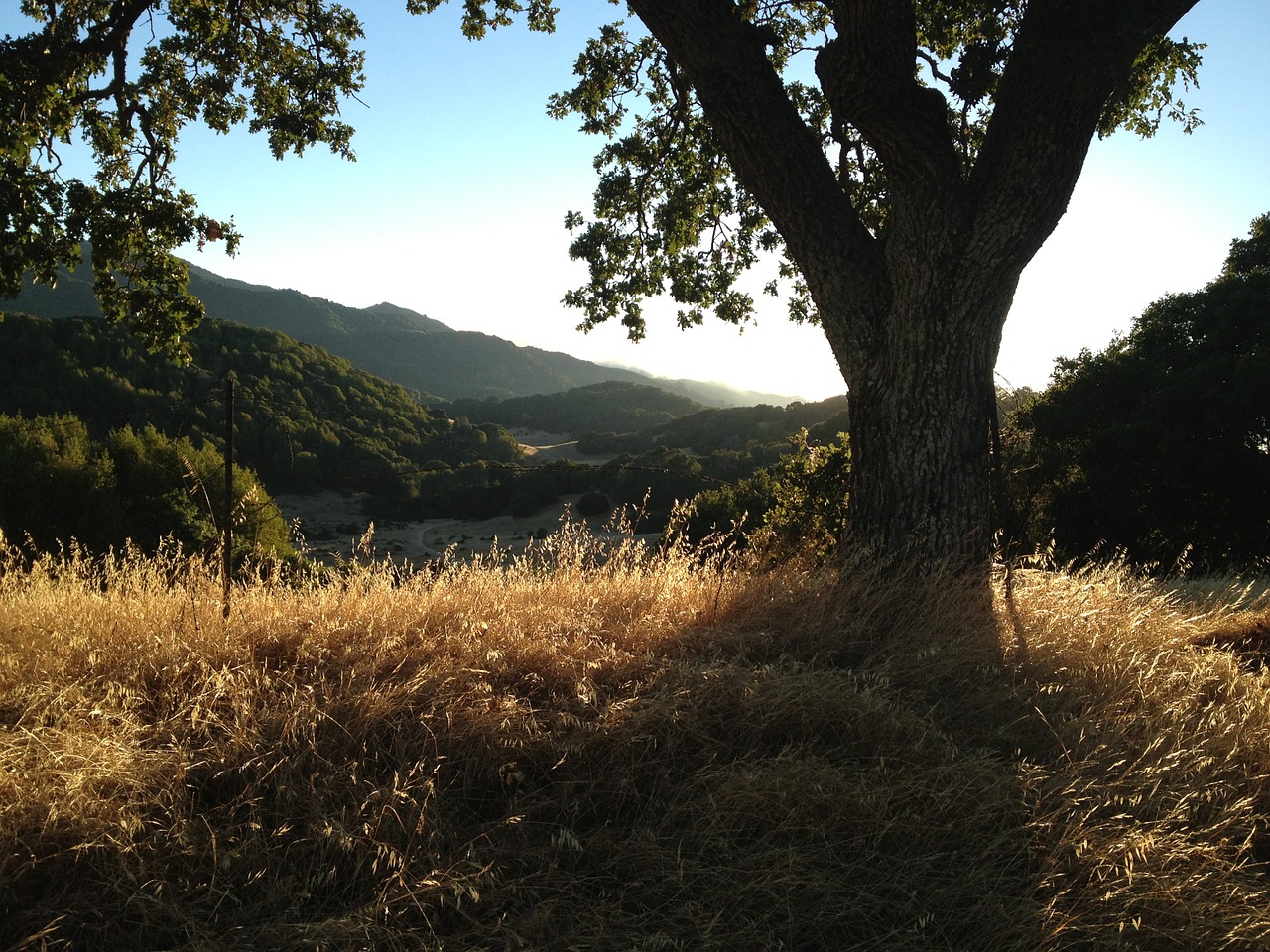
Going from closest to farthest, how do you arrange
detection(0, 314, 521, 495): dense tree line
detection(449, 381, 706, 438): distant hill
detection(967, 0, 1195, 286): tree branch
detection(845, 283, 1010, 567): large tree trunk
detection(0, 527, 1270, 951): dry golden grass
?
1. detection(0, 527, 1270, 951): dry golden grass
2. detection(967, 0, 1195, 286): tree branch
3. detection(845, 283, 1010, 567): large tree trunk
4. detection(0, 314, 521, 495): dense tree line
5. detection(449, 381, 706, 438): distant hill

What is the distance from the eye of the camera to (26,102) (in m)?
6.15

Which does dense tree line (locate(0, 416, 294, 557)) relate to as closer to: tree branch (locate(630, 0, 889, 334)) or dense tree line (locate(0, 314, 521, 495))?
dense tree line (locate(0, 314, 521, 495))

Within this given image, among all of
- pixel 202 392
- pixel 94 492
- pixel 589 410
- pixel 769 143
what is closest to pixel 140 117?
pixel 769 143

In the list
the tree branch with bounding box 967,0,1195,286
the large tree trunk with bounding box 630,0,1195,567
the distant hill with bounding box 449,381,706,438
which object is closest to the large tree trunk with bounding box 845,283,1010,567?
the large tree trunk with bounding box 630,0,1195,567

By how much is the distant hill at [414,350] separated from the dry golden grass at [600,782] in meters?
141

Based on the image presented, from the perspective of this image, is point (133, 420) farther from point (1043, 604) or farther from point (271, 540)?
point (1043, 604)

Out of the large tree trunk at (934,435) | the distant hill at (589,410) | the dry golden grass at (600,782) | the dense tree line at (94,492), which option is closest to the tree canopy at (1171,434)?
the large tree trunk at (934,435)

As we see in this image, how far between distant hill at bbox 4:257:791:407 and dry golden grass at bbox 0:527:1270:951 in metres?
141

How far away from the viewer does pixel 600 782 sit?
8.98ft

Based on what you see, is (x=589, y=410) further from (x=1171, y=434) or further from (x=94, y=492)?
(x=1171, y=434)

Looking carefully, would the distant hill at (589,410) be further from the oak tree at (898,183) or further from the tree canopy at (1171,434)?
the oak tree at (898,183)

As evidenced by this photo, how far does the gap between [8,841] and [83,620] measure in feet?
5.79

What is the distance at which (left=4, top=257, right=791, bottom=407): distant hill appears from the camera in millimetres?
155250

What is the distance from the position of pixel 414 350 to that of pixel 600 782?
176m
